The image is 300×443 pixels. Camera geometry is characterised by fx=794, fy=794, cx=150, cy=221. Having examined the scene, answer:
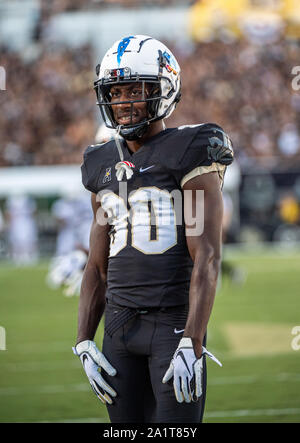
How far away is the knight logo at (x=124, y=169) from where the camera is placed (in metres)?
2.61

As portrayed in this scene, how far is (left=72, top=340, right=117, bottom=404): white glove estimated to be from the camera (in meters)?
2.57

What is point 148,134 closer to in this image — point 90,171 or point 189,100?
point 90,171

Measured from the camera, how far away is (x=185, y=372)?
2.36 meters

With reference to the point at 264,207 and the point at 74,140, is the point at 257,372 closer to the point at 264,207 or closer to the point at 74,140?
the point at 264,207


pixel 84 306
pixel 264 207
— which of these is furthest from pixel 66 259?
pixel 264 207

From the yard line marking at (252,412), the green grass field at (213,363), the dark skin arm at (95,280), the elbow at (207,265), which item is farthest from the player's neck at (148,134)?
the yard line marking at (252,412)

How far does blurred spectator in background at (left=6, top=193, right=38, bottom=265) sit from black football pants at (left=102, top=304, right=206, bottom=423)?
1438 centimetres

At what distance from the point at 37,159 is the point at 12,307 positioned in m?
9.47

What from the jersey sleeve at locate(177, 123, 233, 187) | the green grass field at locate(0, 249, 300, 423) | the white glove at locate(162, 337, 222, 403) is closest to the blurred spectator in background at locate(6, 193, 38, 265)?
the green grass field at locate(0, 249, 300, 423)

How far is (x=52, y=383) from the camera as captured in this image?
560 centimetres

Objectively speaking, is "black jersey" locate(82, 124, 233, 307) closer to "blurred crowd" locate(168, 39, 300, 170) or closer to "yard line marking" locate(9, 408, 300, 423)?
"yard line marking" locate(9, 408, 300, 423)

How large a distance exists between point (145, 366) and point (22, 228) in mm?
14696

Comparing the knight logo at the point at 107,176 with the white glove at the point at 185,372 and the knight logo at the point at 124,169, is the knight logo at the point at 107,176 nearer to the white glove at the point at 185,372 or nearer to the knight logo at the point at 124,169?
the knight logo at the point at 124,169

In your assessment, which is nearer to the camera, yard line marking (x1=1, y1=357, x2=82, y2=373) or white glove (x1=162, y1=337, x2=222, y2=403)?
white glove (x1=162, y1=337, x2=222, y2=403)
